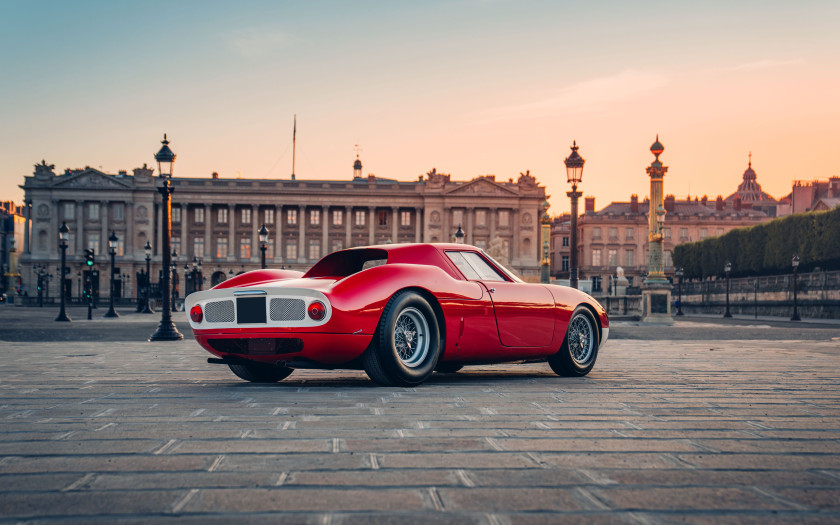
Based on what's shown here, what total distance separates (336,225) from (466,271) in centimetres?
10686

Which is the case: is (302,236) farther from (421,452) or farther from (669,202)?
(421,452)

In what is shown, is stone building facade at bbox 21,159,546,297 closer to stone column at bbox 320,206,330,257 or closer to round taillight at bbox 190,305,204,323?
stone column at bbox 320,206,330,257

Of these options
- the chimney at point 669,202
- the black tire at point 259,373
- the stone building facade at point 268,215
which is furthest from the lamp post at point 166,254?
the chimney at point 669,202

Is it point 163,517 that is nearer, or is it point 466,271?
point 163,517

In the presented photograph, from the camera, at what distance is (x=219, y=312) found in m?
7.37

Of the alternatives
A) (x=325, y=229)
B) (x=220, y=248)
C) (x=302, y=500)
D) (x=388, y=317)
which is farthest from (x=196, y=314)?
(x=220, y=248)

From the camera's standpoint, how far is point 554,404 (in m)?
6.15

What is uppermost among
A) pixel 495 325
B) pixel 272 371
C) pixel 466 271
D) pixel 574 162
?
pixel 574 162

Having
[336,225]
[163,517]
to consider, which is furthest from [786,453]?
[336,225]

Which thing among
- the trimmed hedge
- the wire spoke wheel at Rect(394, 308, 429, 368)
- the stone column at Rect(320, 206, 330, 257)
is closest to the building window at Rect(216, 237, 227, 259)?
the stone column at Rect(320, 206, 330, 257)

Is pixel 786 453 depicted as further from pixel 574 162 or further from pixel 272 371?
pixel 574 162

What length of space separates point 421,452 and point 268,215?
11185cm

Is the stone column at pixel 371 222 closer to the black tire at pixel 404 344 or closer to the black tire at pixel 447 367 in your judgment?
the black tire at pixel 447 367

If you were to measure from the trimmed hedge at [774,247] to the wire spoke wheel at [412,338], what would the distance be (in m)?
57.0
